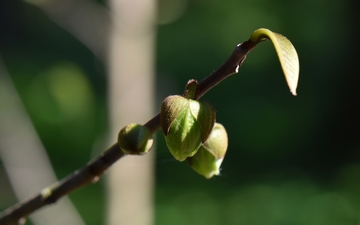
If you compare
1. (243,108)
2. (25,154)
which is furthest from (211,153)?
(243,108)

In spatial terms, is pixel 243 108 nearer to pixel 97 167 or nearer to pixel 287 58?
pixel 97 167

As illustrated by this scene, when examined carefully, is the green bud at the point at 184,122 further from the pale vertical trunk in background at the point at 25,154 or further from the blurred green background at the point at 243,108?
the blurred green background at the point at 243,108

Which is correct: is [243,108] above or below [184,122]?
below

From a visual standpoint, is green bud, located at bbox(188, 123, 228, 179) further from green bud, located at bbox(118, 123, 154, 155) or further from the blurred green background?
the blurred green background

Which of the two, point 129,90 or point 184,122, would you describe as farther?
point 129,90

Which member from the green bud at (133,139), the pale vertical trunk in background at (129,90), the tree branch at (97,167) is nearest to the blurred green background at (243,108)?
the pale vertical trunk in background at (129,90)

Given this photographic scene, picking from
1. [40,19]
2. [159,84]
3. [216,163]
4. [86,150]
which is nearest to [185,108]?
[216,163]

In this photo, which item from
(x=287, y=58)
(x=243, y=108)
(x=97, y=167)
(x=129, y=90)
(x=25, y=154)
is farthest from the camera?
(x=243, y=108)
